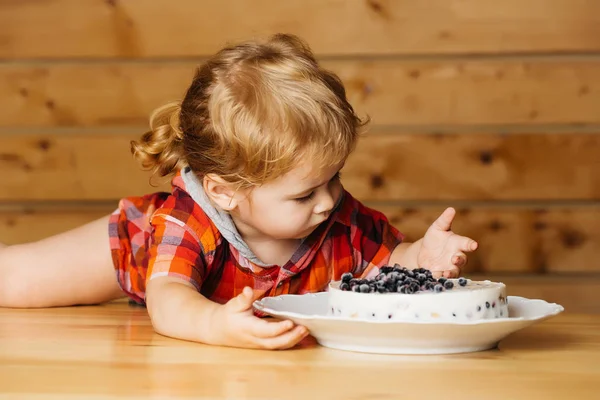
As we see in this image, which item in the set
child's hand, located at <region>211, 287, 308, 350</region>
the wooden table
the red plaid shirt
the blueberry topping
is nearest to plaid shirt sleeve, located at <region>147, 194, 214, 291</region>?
the red plaid shirt

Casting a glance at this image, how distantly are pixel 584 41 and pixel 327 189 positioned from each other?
52.3 inches

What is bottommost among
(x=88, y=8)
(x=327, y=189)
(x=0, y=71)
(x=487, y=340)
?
(x=487, y=340)

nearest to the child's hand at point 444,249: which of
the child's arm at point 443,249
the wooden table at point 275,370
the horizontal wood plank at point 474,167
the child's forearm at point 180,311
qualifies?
the child's arm at point 443,249

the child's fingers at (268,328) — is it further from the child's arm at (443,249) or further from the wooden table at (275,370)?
the child's arm at (443,249)

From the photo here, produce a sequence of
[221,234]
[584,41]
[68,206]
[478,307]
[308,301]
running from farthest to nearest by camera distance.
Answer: [68,206]
[584,41]
[221,234]
[308,301]
[478,307]

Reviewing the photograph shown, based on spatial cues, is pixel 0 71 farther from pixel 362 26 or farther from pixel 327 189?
pixel 327 189

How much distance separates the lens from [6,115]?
8.75ft

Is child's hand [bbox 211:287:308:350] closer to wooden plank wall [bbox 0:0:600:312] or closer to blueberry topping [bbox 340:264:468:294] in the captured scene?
blueberry topping [bbox 340:264:468:294]

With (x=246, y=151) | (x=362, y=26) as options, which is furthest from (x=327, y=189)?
(x=362, y=26)

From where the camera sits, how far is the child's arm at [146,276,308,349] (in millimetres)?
1206

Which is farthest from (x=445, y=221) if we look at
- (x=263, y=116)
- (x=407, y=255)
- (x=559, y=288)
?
(x=559, y=288)

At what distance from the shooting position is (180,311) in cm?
Result: 132

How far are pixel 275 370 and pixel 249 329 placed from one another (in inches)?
4.1

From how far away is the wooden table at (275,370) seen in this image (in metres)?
1.01
